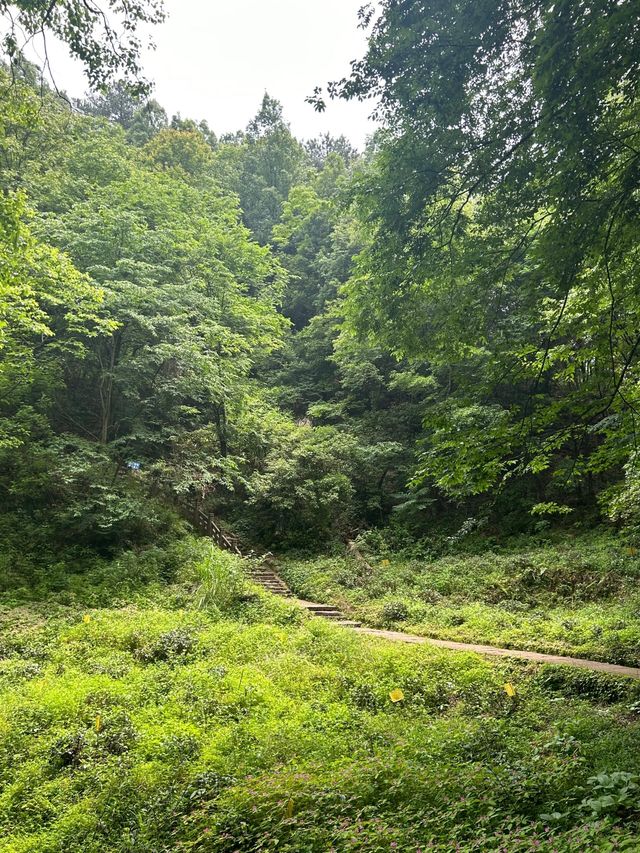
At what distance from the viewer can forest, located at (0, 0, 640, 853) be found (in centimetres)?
366

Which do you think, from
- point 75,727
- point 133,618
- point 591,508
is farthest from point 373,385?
point 75,727

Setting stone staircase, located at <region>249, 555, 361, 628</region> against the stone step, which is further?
the stone step

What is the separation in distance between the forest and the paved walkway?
19cm

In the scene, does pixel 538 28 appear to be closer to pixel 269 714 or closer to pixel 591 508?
pixel 269 714

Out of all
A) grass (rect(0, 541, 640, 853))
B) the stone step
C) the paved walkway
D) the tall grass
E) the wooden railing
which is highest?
the wooden railing

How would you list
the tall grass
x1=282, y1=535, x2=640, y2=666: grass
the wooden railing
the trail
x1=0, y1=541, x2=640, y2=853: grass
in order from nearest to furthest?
x1=0, y1=541, x2=640, y2=853: grass, the trail, x1=282, y1=535, x2=640, y2=666: grass, the tall grass, the wooden railing

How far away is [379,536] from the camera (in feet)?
52.8

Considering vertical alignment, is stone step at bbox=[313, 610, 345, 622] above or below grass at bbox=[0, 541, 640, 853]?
below

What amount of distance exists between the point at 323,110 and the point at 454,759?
6236 millimetres

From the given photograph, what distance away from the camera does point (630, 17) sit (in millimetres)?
3156

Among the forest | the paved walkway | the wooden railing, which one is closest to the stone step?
the forest

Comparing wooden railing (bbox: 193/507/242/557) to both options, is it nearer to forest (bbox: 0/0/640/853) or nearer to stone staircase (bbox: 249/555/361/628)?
forest (bbox: 0/0/640/853)

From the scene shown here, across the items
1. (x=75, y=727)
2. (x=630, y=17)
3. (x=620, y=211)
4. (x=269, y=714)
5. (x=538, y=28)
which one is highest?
(x=538, y=28)

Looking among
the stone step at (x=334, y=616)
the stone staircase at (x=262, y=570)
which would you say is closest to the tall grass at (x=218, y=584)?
the stone staircase at (x=262, y=570)
